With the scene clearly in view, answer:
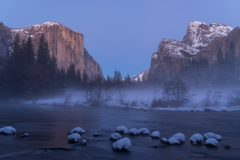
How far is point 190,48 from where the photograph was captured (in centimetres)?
18112

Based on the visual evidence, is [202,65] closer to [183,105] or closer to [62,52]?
[183,105]

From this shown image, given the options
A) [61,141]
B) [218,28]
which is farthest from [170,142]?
[218,28]

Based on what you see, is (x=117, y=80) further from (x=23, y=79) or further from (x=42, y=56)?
(x=23, y=79)

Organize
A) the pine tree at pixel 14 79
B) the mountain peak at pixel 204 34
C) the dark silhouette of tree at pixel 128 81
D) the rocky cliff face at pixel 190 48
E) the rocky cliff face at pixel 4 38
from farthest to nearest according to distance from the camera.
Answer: the mountain peak at pixel 204 34
the rocky cliff face at pixel 190 48
the rocky cliff face at pixel 4 38
the dark silhouette of tree at pixel 128 81
the pine tree at pixel 14 79

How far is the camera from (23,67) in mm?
52156

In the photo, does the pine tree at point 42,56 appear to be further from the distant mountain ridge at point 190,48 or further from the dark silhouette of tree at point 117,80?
the distant mountain ridge at point 190,48

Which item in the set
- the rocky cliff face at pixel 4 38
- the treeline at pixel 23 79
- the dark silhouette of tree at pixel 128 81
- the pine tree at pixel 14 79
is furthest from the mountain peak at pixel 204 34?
the pine tree at pixel 14 79

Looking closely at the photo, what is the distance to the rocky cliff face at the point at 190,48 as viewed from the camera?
6275 inches

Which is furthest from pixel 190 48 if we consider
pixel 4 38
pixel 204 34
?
pixel 4 38

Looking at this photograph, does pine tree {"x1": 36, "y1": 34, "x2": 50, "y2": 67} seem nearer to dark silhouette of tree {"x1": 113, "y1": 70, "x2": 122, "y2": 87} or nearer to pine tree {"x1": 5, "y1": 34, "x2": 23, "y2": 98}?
pine tree {"x1": 5, "y1": 34, "x2": 23, "y2": 98}

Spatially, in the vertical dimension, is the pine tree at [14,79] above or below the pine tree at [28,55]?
below

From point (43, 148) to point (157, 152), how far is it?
13.6 ft

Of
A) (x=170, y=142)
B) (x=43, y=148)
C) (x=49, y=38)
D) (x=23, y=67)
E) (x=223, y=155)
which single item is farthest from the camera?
(x=49, y=38)

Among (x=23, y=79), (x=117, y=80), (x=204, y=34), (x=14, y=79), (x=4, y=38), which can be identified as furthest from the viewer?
(x=204, y=34)
